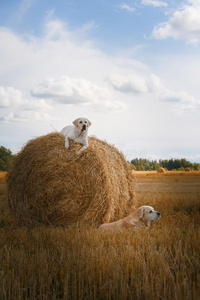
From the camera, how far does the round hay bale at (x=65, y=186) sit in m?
5.86

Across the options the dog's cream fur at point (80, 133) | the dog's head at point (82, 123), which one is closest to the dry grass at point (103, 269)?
the dog's cream fur at point (80, 133)

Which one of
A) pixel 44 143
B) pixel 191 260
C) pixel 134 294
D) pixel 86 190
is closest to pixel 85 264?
pixel 134 294

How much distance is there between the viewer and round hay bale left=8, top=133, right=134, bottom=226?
5.86m

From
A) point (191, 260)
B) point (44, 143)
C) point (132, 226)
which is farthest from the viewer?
point (44, 143)

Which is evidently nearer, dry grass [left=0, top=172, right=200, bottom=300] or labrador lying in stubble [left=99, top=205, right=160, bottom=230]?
dry grass [left=0, top=172, right=200, bottom=300]

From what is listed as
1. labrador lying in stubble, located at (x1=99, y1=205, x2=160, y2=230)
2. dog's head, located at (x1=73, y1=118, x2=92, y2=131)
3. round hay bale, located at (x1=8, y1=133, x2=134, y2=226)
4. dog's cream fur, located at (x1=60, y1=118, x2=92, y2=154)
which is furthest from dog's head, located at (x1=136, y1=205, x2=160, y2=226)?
dog's head, located at (x1=73, y1=118, x2=92, y2=131)

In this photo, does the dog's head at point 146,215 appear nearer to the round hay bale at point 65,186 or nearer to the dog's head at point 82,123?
the round hay bale at point 65,186

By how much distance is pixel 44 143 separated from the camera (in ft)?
21.2

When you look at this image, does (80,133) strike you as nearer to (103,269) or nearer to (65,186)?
(65,186)

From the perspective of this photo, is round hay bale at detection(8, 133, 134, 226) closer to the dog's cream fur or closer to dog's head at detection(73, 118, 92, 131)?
the dog's cream fur

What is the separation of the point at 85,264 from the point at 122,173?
12.2ft

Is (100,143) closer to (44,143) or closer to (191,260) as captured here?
(44,143)

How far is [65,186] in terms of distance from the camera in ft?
19.5

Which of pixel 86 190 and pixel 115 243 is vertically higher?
pixel 86 190
